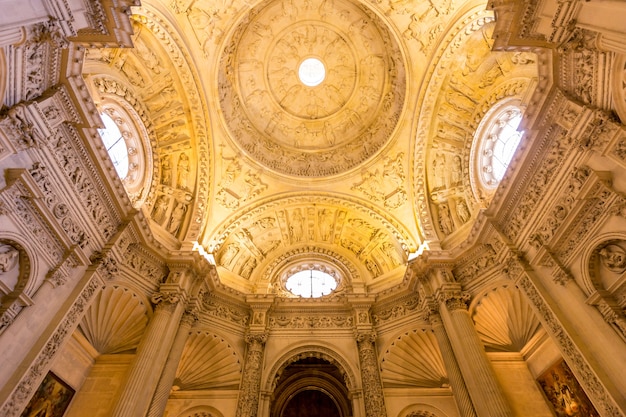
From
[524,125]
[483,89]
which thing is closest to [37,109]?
[524,125]

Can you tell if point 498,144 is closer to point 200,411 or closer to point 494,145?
point 494,145

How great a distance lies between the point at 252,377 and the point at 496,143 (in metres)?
11.1

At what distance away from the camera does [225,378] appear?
10.9 meters

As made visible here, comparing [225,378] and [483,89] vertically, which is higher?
[483,89]

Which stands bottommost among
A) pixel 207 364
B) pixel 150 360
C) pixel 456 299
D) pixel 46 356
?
pixel 46 356

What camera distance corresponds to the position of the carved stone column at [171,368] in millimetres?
8070

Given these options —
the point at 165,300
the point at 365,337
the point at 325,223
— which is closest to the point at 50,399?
the point at 165,300

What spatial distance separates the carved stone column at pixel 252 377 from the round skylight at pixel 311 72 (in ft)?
37.3

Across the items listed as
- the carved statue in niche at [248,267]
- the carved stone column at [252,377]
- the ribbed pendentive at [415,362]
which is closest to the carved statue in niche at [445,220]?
the ribbed pendentive at [415,362]

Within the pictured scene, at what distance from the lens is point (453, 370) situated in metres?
9.04

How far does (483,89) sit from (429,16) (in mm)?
3183

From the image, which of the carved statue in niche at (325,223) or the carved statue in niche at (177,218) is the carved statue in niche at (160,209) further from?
the carved statue in niche at (325,223)

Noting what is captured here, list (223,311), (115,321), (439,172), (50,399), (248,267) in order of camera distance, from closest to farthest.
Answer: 1. (50,399)
2. (115,321)
3. (223,311)
4. (439,172)
5. (248,267)

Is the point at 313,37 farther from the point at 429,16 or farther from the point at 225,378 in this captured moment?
the point at 225,378
